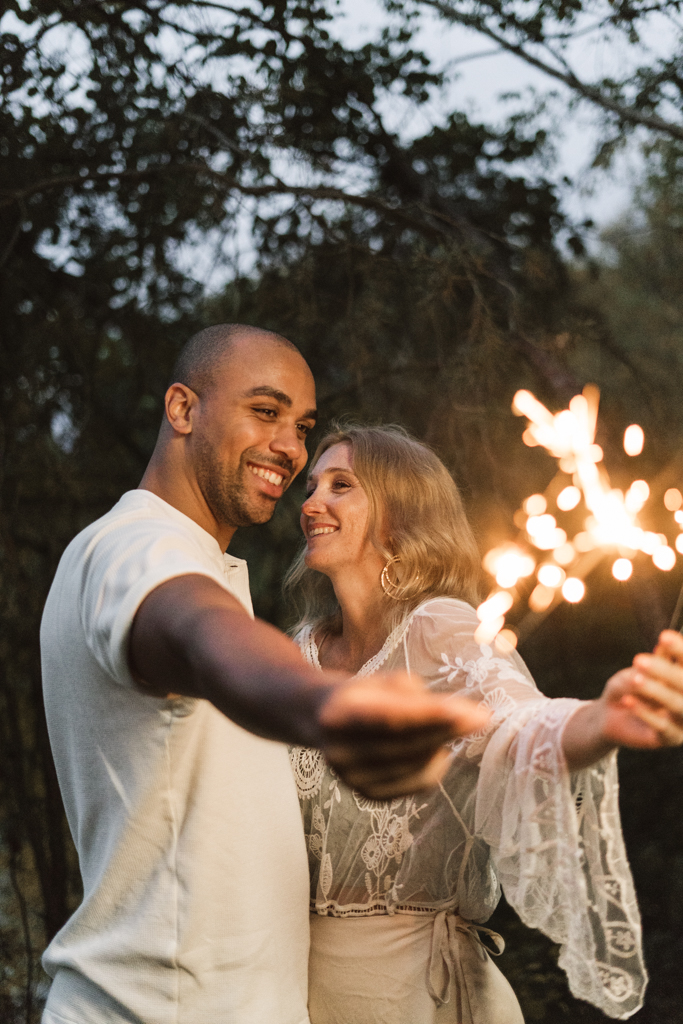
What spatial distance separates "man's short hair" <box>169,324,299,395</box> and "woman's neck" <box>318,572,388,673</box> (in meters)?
0.72

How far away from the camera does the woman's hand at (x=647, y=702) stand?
110 centimetres

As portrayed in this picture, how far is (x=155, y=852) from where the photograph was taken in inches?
53.9

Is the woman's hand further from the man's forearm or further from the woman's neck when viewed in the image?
the woman's neck

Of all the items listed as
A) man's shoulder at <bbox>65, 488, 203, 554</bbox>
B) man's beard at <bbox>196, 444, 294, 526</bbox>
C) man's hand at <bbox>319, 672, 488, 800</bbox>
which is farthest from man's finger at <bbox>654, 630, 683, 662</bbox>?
man's beard at <bbox>196, 444, 294, 526</bbox>

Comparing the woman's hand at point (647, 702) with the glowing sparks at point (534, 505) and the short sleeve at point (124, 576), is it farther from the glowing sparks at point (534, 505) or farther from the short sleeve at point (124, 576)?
the glowing sparks at point (534, 505)

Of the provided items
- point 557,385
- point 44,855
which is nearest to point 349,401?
point 557,385

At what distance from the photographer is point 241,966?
1.38 meters

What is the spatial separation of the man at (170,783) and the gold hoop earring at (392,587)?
28.6 inches

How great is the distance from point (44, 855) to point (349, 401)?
2.46m

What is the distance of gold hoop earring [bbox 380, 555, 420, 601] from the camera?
223cm

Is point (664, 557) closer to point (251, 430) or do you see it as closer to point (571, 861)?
Answer: point (571, 861)

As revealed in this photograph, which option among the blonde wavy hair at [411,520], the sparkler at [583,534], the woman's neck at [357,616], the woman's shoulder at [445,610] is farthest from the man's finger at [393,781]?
the woman's neck at [357,616]

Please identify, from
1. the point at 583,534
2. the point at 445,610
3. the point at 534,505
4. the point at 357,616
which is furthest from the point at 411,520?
the point at 534,505

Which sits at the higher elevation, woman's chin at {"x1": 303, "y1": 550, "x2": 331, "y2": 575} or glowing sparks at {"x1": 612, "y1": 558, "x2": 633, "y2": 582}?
woman's chin at {"x1": 303, "y1": 550, "x2": 331, "y2": 575}
